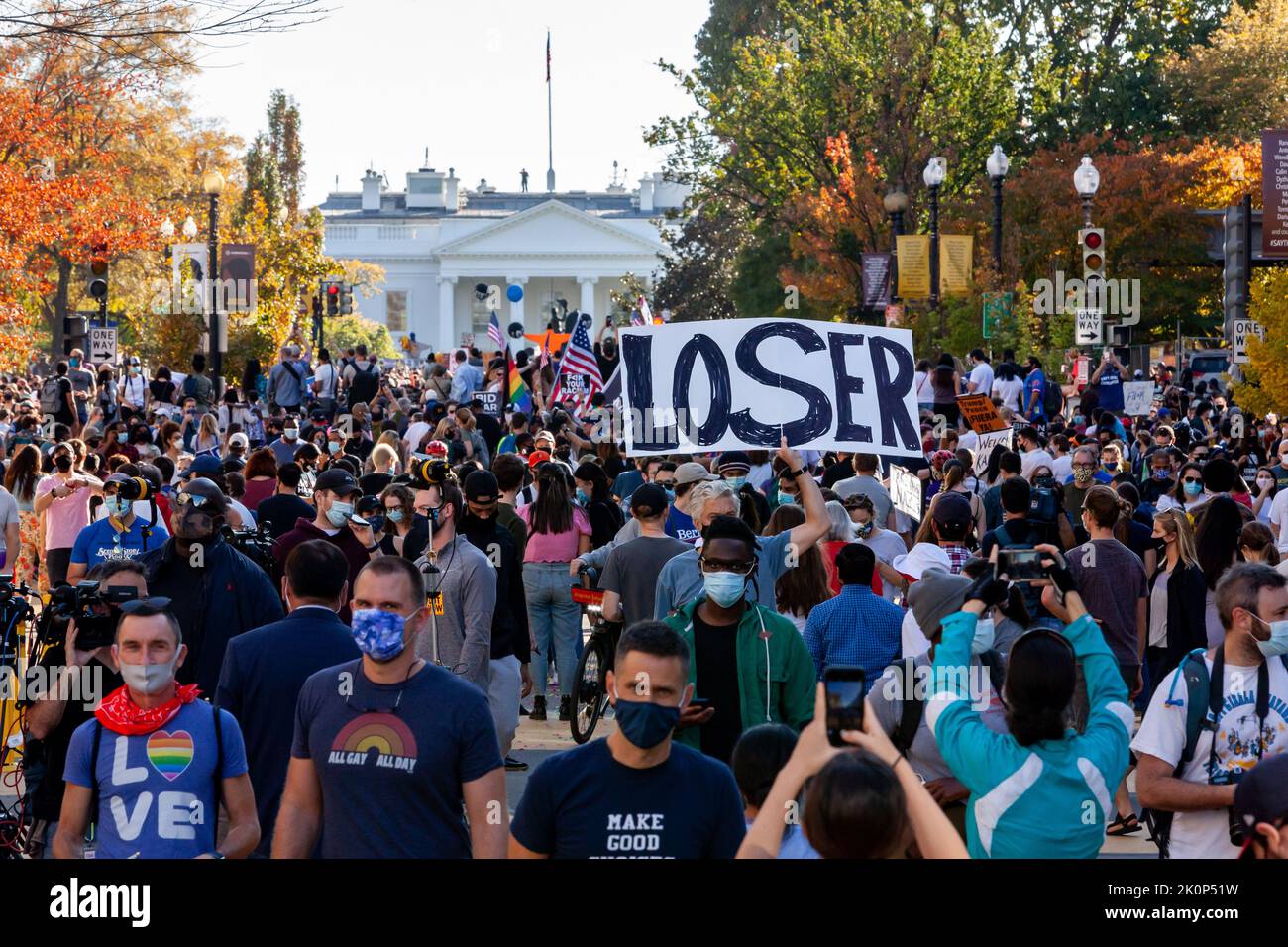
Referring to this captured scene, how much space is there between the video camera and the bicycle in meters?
4.84

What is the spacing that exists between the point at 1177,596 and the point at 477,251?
11186 centimetres

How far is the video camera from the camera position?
625 cm

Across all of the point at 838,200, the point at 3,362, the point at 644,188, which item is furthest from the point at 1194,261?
the point at 644,188

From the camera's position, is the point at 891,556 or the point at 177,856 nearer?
the point at 177,856

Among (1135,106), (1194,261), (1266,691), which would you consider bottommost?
(1266,691)

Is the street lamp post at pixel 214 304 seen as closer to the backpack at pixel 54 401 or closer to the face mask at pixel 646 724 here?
the backpack at pixel 54 401

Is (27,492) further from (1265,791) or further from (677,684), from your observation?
(1265,791)

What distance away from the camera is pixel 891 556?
10609 millimetres

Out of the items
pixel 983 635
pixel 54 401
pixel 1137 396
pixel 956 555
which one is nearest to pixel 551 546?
pixel 956 555

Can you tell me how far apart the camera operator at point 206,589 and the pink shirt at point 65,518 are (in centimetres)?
524

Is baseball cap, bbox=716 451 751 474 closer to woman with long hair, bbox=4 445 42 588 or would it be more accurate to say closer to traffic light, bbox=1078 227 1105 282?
woman with long hair, bbox=4 445 42 588

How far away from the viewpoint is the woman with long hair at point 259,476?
12.7 meters
